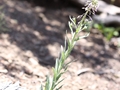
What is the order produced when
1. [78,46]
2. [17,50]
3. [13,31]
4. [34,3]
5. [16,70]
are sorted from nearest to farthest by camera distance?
[16,70] → [17,50] → [13,31] → [78,46] → [34,3]

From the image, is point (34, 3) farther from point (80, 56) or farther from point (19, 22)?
point (80, 56)

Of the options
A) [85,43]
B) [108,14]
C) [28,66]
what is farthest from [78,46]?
[28,66]

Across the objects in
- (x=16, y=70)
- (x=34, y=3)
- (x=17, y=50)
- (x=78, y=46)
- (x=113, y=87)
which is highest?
(x=34, y=3)

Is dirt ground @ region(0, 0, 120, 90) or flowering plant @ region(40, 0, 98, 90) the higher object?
dirt ground @ region(0, 0, 120, 90)

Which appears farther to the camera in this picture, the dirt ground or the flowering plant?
the dirt ground

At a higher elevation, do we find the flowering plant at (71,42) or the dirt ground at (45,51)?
the dirt ground at (45,51)

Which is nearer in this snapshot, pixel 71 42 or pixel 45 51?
pixel 71 42

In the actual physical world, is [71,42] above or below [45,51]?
below

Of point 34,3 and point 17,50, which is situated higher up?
point 34,3
